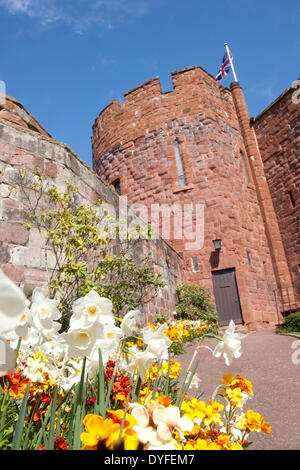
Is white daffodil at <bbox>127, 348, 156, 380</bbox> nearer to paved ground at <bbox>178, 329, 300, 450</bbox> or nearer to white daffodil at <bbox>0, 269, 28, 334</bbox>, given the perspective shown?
white daffodil at <bbox>0, 269, 28, 334</bbox>

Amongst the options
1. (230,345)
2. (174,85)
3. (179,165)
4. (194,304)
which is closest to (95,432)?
(230,345)

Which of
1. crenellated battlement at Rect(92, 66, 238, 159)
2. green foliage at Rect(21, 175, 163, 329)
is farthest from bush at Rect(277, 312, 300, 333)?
crenellated battlement at Rect(92, 66, 238, 159)

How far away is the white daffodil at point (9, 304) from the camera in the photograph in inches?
20.7

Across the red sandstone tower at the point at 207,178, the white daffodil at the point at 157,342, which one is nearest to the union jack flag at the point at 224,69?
the red sandstone tower at the point at 207,178

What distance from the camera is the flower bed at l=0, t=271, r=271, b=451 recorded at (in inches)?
29.7

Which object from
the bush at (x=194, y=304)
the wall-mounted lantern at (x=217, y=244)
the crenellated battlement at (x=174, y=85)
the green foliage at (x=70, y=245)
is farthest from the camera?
the crenellated battlement at (x=174, y=85)

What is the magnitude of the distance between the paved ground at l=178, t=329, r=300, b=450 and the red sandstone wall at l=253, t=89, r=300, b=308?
258 inches

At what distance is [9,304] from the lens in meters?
0.54

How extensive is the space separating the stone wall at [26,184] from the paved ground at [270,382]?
2.49 metres

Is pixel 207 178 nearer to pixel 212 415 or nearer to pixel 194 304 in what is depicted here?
pixel 194 304

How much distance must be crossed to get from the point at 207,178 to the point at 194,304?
4993mm

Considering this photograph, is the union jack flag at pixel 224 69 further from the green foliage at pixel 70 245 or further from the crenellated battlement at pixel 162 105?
the green foliage at pixel 70 245

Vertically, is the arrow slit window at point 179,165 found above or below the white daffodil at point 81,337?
above
